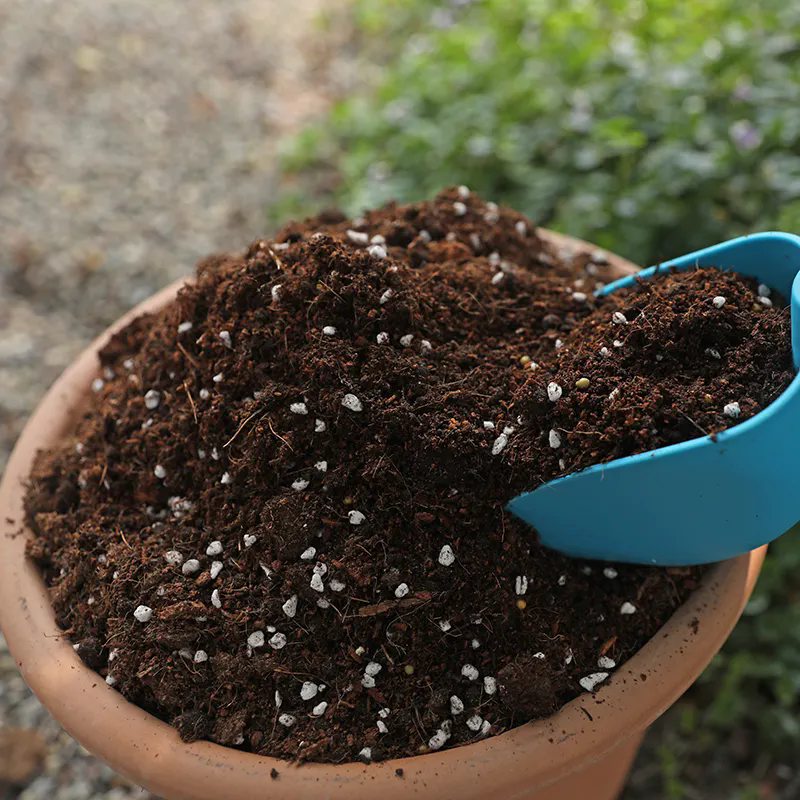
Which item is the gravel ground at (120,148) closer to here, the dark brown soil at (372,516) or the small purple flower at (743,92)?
the dark brown soil at (372,516)

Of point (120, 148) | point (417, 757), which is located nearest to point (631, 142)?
point (417, 757)

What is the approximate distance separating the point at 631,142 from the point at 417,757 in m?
1.53

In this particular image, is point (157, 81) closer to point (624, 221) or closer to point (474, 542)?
point (624, 221)

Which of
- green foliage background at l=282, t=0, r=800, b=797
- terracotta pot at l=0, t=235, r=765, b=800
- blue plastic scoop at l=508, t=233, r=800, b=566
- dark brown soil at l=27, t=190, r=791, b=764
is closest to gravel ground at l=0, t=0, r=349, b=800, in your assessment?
green foliage background at l=282, t=0, r=800, b=797

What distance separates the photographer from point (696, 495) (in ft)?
2.98

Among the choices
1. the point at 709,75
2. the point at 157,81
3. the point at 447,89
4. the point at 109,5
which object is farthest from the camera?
the point at 109,5

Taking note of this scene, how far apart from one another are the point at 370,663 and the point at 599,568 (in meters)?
0.34

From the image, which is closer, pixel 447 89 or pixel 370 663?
pixel 370 663

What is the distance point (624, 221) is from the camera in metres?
1.97

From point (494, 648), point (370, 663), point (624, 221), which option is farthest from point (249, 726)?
point (624, 221)

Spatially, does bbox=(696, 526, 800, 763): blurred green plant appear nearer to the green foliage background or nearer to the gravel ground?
the green foliage background

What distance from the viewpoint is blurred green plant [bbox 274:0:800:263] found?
1925mm

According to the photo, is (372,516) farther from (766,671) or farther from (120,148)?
(120,148)

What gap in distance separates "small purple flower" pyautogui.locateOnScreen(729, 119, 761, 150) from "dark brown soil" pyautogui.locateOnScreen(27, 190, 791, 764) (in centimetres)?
101
